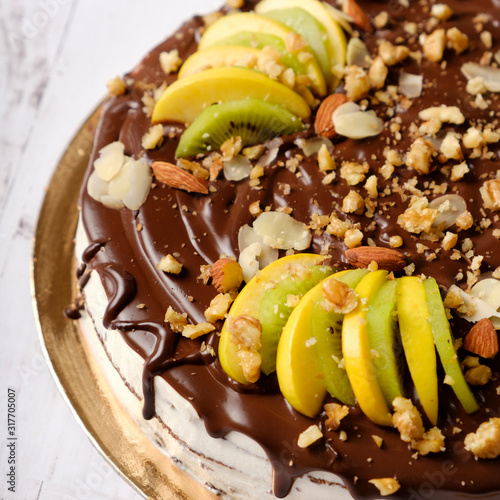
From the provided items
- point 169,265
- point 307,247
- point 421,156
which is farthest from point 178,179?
point 421,156

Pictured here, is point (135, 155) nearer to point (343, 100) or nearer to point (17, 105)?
point (343, 100)

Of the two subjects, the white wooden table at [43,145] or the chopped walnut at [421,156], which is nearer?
the chopped walnut at [421,156]

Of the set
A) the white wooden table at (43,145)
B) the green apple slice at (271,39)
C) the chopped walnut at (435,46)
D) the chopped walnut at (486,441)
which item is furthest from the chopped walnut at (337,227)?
the white wooden table at (43,145)

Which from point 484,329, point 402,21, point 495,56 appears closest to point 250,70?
point 402,21

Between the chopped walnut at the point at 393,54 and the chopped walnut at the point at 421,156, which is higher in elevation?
the chopped walnut at the point at 393,54

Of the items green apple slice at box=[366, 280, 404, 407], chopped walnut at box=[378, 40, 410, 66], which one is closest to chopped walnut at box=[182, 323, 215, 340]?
green apple slice at box=[366, 280, 404, 407]

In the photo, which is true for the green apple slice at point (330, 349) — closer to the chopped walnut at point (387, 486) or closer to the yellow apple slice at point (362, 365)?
the yellow apple slice at point (362, 365)
